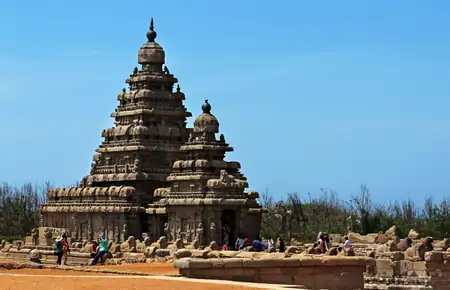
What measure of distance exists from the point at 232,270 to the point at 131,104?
44252 mm

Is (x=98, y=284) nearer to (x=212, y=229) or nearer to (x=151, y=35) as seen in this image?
(x=212, y=229)

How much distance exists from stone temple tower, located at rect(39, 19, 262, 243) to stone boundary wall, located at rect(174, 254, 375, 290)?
2957cm

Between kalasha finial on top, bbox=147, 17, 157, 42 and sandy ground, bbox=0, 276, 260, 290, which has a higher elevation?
kalasha finial on top, bbox=147, 17, 157, 42

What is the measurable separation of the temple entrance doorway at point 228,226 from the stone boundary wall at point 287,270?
29.6 metres

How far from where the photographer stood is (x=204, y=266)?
29.8m

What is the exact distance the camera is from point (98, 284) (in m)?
28.0

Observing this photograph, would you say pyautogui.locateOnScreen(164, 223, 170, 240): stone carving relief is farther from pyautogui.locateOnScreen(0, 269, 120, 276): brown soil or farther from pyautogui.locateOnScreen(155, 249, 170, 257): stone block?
pyautogui.locateOnScreen(0, 269, 120, 276): brown soil

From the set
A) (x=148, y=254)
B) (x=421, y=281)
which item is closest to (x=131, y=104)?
(x=148, y=254)

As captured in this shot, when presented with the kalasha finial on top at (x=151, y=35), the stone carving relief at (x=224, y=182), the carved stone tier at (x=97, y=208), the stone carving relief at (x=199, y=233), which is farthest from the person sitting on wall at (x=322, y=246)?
the kalasha finial on top at (x=151, y=35)

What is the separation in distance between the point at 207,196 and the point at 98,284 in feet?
116

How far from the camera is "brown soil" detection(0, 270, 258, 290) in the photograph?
2693 centimetres

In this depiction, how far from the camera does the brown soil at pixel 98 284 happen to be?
88.4ft

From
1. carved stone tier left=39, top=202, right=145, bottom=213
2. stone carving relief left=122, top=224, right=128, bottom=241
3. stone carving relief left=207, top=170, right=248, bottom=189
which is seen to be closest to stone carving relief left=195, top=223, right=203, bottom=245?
stone carving relief left=207, top=170, right=248, bottom=189

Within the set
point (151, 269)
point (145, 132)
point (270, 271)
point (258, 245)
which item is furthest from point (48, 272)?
point (145, 132)
